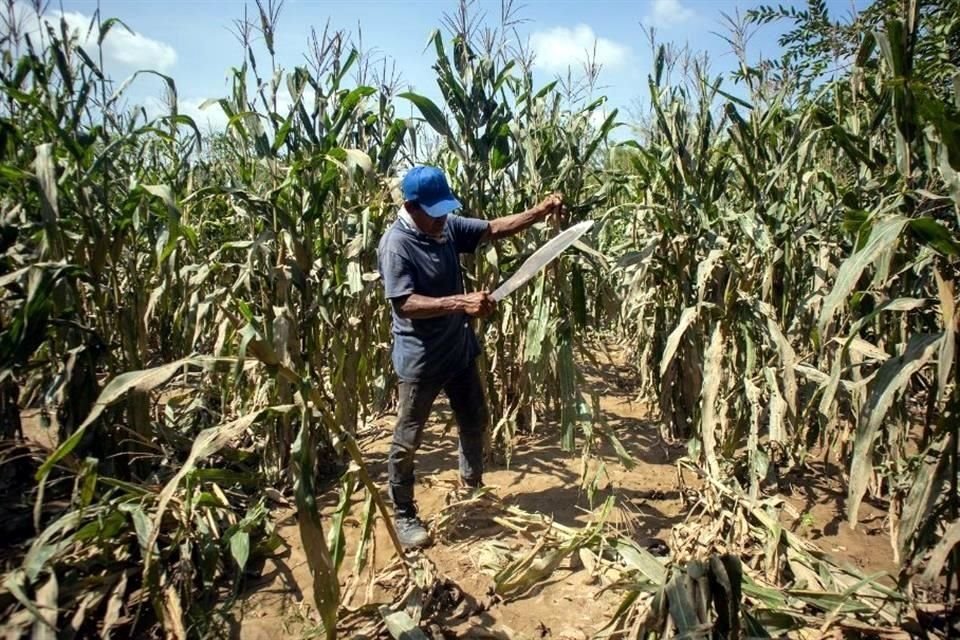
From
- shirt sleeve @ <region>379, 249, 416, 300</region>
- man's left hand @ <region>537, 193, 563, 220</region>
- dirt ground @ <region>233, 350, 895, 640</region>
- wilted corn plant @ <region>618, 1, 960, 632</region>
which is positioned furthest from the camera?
man's left hand @ <region>537, 193, 563, 220</region>

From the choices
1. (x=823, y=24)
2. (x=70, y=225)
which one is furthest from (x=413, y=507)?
(x=823, y=24)

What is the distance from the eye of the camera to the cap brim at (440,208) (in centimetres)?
256

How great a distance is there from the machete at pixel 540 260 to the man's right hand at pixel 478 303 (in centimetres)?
3

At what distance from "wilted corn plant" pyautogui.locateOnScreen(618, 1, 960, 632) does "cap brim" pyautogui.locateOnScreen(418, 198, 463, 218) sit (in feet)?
3.23

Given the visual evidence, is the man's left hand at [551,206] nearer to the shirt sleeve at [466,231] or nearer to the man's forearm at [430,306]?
the shirt sleeve at [466,231]

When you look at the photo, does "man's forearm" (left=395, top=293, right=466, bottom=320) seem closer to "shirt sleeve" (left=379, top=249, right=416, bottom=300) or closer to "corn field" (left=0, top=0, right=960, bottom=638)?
"shirt sleeve" (left=379, top=249, right=416, bottom=300)

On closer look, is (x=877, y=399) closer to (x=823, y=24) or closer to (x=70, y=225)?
(x=70, y=225)

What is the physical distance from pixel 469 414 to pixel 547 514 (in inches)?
25.6

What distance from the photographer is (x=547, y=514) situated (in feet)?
9.71

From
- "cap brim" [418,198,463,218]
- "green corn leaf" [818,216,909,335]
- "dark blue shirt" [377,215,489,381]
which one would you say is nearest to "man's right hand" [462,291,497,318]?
"dark blue shirt" [377,215,489,381]

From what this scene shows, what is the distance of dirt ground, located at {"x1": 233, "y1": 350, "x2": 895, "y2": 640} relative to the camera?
2.20 m

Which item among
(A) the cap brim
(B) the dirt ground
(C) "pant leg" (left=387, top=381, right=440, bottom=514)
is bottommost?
(B) the dirt ground

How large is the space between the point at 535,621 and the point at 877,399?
1.42 metres

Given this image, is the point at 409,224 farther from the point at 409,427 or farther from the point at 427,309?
the point at 409,427
